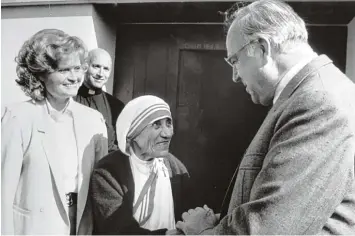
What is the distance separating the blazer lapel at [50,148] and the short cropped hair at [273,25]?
2.16ft

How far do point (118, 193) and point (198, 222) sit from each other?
0.95ft

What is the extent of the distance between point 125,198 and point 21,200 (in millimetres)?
275

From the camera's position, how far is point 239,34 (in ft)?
3.07

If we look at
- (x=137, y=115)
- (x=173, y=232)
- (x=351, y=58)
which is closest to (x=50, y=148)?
(x=137, y=115)

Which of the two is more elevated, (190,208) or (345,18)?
(345,18)

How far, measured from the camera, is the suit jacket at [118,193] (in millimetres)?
1327

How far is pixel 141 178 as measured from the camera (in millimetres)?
1346

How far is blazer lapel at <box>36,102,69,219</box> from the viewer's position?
1354 millimetres

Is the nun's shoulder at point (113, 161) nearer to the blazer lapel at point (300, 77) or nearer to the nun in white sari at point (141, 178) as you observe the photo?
the nun in white sari at point (141, 178)

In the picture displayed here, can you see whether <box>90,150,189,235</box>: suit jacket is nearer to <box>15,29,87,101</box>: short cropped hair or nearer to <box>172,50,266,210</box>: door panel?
<box>172,50,266,210</box>: door panel

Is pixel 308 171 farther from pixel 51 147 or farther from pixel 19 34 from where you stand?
pixel 19 34

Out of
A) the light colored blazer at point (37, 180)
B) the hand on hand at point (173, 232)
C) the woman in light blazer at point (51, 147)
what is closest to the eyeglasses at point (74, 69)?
the woman in light blazer at point (51, 147)

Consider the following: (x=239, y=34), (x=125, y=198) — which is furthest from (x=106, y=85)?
(x=239, y=34)

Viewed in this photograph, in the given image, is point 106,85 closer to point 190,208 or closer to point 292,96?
point 190,208
